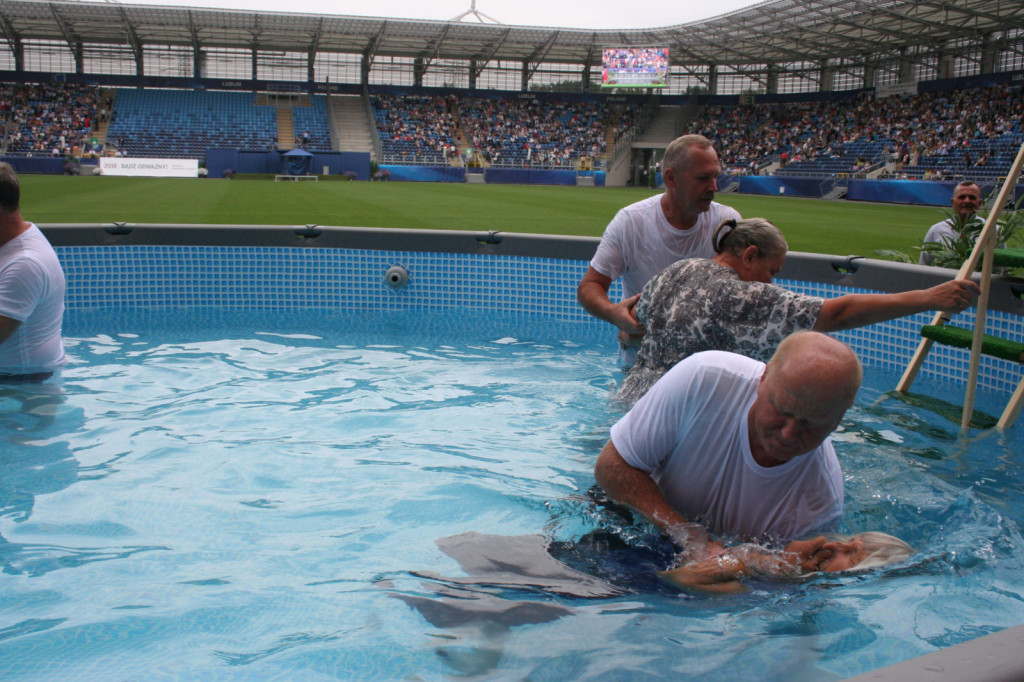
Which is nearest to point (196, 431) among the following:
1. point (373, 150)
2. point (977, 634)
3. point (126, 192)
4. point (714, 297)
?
point (714, 297)

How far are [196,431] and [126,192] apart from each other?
65.1 ft

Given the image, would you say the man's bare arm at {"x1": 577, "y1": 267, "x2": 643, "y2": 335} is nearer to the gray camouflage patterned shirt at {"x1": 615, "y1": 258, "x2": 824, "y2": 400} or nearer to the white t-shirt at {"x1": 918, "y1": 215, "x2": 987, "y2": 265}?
the gray camouflage patterned shirt at {"x1": 615, "y1": 258, "x2": 824, "y2": 400}

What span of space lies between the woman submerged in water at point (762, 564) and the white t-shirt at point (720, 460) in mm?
90

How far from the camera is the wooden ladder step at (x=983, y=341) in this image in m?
4.82

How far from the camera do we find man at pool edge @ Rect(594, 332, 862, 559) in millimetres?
2404

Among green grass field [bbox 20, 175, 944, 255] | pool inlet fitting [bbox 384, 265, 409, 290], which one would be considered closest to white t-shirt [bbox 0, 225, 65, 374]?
pool inlet fitting [bbox 384, 265, 409, 290]

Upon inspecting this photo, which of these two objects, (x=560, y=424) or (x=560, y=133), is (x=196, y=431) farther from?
(x=560, y=133)

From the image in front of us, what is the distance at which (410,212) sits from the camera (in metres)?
17.6

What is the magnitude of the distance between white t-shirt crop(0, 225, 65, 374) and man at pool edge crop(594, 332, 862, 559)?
2.93 m

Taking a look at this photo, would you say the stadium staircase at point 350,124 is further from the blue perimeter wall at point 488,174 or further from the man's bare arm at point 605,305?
the man's bare arm at point 605,305

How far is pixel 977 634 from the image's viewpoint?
105 inches

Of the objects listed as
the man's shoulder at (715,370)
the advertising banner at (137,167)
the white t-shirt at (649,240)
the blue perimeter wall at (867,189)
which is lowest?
the man's shoulder at (715,370)

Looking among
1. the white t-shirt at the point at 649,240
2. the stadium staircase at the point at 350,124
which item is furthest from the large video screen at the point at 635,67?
the white t-shirt at the point at 649,240

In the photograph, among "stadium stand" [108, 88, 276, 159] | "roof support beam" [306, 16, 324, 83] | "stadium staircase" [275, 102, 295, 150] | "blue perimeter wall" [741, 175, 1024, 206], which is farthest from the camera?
"stadium staircase" [275, 102, 295, 150]
